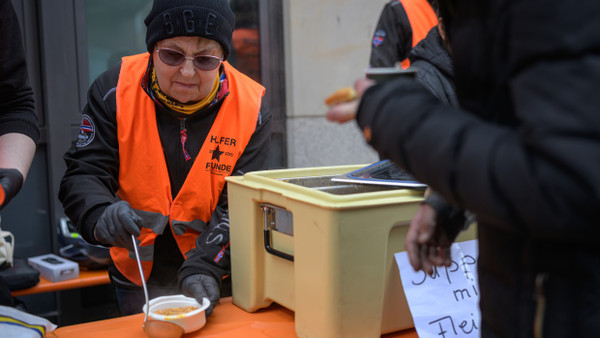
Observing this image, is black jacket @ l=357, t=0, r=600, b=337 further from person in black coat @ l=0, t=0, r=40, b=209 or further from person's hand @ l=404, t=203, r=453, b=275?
person in black coat @ l=0, t=0, r=40, b=209

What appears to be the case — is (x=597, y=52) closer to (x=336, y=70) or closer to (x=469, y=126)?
(x=469, y=126)

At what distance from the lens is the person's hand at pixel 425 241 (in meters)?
0.88

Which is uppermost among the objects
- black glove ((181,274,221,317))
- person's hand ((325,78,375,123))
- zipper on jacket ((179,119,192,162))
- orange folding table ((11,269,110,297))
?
→ person's hand ((325,78,375,123))

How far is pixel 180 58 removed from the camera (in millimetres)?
1706

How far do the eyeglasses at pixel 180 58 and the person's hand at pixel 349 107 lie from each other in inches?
41.2

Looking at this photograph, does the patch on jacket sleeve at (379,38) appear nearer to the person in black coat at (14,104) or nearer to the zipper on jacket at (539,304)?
the person in black coat at (14,104)

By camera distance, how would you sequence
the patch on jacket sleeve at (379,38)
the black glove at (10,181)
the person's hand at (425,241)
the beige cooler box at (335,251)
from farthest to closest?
the patch on jacket sleeve at (379,38) < the black glove at (10,181) < the beige cooler box at (335,251) < the person's hand at (425,241)

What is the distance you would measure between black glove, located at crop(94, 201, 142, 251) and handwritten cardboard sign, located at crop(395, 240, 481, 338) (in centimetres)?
65

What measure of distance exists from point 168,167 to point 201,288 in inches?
21.0

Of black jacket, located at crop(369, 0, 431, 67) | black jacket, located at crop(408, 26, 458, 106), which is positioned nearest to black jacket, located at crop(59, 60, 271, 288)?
black jacket, located at crop(408, 26, 458, 106)

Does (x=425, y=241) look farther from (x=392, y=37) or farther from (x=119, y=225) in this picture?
(x=392, y=37)

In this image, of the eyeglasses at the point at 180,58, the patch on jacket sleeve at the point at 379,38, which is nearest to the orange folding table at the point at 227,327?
the eyeglasses at the point at 180,58

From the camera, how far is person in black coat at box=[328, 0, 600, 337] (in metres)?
0.54

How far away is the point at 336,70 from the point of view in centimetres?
387
